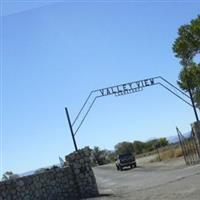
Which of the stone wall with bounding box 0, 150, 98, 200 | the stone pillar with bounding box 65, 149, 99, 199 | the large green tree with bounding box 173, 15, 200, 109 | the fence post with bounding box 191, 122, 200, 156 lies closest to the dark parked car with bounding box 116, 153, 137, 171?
the large green tree with bounding box 173, 15, 200, 109

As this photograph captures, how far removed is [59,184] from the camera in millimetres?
28438

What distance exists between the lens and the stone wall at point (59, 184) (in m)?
26.8

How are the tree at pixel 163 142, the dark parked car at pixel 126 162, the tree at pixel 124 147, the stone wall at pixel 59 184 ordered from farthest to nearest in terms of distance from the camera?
the tree at pixel 124 147 < the tree at pixel 163 142 < the dark parked car at pixel 126 162 < the stone wall at pixel 59 184

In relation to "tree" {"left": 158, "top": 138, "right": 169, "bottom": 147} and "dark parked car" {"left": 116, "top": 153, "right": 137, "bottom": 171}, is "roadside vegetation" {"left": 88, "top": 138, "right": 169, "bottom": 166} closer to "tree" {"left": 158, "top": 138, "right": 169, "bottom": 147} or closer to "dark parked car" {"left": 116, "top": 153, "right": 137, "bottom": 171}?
"tree" {"left": 158, "top": 138, "right": 169, "bottom": 147}

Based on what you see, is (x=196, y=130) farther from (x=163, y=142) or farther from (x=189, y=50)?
(x=163, y=142)

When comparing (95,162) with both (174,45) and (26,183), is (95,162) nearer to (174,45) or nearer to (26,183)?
(174,45)

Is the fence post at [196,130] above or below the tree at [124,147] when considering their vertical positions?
below

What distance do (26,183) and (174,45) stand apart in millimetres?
19366

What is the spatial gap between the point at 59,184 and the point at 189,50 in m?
17.8

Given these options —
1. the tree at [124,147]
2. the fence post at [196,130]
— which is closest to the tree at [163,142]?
the tree at [124,147]

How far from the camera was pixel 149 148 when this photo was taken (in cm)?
11944

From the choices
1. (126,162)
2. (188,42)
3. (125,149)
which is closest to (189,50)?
(188,42)

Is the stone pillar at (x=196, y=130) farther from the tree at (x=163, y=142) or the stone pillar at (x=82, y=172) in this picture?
the tree at (x=163, y=142)

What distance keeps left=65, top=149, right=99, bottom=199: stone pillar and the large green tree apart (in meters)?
Result: 14.3
